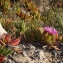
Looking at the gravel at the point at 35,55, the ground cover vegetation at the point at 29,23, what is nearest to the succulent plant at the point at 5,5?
the ground cover vegetation at the point at 29,23

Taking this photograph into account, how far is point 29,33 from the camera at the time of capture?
16.5ft

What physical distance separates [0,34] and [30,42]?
0.64m

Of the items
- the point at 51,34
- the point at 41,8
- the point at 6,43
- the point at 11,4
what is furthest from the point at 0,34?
the point at 41,8

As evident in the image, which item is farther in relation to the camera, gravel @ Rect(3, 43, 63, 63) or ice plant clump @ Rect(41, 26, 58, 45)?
ice plant clump @ Rect(41, 26, 58, 45)

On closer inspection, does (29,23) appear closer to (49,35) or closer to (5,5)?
(5,5)

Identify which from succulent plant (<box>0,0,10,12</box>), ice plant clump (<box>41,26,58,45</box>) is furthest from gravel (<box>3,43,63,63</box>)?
succulent plant (<box>0,0,10,12</box>)

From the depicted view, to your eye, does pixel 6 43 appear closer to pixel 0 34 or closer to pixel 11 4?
pixel 0 34

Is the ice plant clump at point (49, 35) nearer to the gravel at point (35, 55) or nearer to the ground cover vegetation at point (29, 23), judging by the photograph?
the ground cover vegetation at point (29, 23)

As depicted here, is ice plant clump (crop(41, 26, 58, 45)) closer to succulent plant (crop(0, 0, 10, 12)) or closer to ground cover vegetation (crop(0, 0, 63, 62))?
ground cover vegetation (crop(0, 0, 63, 62))

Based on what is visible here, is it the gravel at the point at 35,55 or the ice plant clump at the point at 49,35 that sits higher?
the ice plant clump at the point at 49,35

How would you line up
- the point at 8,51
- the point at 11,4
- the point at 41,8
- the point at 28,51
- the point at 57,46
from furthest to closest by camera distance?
the point at 41,8
the point at 11,4
the point at 57,46
the point at 28,51
the point at 8,51

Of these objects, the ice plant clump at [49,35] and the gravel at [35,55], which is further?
the ice plant clump at [49,35]

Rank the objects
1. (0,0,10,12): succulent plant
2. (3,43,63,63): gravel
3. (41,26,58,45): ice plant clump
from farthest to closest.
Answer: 1. (0,0,10,12): succulent plant
2. (41,26,58,45): ice plant clump
3. (3,43,63,63): gravel

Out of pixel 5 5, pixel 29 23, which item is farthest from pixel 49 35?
pixel 5 5
